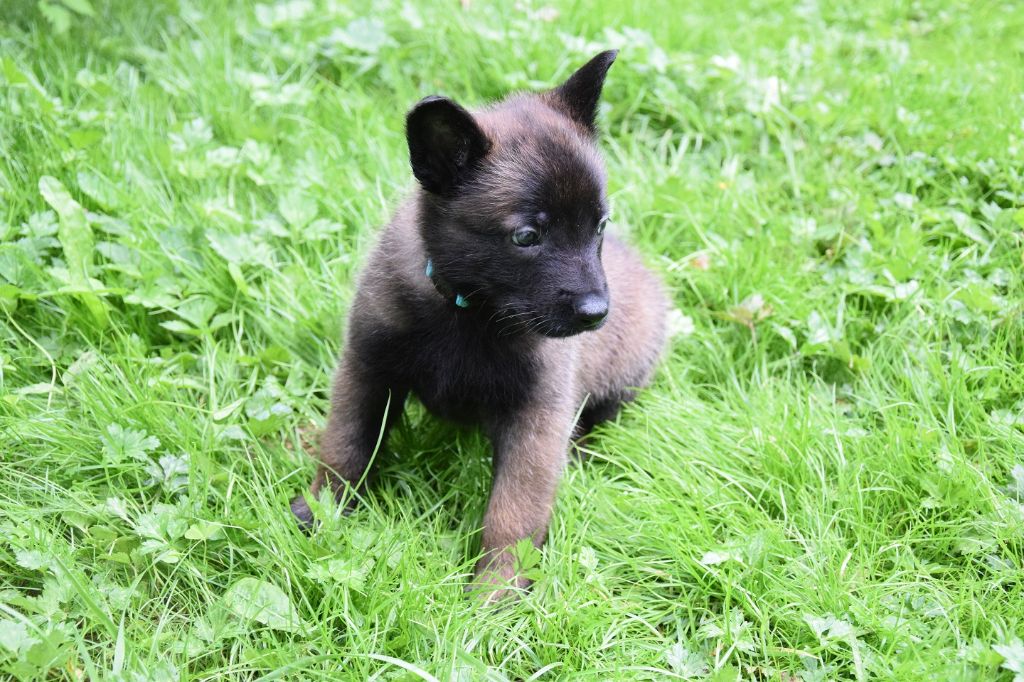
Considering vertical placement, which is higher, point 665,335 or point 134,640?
point 134,640

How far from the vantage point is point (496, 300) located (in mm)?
2748

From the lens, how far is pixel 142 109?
168 inches

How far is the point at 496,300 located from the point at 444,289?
0.17 m

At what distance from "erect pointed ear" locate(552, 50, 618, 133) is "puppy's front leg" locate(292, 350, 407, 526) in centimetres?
109

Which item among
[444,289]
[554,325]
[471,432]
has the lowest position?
[471,432]

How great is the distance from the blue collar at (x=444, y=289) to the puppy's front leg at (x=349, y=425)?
1.35 ft

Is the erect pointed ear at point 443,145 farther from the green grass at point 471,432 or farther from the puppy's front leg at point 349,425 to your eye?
the green grass at point 471,432

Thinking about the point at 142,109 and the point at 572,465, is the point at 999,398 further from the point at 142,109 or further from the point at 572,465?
the point at 142,109

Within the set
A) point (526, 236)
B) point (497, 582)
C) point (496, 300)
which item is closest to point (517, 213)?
point (526, 236)

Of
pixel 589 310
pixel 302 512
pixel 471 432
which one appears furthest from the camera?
pixel 471 432

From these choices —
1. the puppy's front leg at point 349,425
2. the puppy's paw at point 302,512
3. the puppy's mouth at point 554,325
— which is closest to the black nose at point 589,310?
the puppy's mouth at point 554,325

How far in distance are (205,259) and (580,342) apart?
155 centimetres

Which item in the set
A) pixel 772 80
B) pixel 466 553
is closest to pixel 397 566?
pixel 466 553

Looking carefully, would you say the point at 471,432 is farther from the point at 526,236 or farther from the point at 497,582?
the point at 526,236
